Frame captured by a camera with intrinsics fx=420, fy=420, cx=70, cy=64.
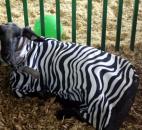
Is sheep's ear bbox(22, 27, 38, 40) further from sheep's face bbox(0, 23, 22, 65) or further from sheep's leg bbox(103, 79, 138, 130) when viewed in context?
sheep's leg bbox(103, 79, 138, 130)

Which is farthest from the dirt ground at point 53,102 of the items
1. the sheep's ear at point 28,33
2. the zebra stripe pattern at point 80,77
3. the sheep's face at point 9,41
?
the sheep's ear at point 28,33

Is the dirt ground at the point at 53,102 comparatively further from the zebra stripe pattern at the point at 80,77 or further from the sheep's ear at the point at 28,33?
the sheep's ear at the point at 28,33

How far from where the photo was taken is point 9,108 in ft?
10.9

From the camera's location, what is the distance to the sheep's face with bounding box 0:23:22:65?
3.18m

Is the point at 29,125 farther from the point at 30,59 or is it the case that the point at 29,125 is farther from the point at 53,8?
the point at 53,8

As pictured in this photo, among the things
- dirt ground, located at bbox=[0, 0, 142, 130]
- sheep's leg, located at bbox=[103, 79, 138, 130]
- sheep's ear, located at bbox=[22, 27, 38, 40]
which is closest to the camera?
sheep's leg, located at bbox=[103, 79, 138, 130]

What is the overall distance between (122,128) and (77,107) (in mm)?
377

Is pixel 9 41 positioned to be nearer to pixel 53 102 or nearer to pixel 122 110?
pixel 53 102

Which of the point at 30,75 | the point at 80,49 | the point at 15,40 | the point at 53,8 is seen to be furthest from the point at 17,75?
the point at 53,8

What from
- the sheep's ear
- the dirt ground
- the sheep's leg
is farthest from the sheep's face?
the sheep's leg

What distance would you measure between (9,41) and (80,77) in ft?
1.98

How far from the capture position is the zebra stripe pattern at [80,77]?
3094 millimetres

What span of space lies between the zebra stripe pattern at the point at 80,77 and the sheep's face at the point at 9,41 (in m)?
0.10

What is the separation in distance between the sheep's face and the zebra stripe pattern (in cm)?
10
